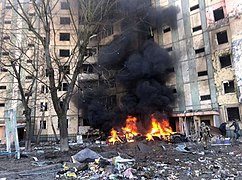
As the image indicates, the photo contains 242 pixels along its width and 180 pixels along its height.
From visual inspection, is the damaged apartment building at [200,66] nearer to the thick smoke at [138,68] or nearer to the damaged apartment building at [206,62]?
the damaged apartment building at [206,62]

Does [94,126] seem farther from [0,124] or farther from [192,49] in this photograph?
[192,49]

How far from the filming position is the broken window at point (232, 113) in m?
24.0

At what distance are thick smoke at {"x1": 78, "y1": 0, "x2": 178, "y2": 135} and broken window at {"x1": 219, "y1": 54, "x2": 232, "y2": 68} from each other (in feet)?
20.0

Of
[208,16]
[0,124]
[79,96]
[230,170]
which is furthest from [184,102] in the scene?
[0,124]

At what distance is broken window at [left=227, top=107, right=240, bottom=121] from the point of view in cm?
2405

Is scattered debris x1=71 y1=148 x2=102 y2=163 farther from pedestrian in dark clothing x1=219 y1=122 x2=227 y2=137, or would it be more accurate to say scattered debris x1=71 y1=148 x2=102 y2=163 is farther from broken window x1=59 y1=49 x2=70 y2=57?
broken window x1=59 y1=49 x2=70 y2=57

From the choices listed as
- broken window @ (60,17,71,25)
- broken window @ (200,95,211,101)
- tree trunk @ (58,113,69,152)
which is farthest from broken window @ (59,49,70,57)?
tree trunk @ (58,113,69,152)

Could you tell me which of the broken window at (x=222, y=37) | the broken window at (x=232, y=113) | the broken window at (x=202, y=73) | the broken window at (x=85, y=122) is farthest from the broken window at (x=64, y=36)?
the broken window at (x=232, y=113)

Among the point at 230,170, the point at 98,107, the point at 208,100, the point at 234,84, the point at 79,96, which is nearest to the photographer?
the point at 230,170

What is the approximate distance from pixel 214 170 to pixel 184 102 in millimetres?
21906

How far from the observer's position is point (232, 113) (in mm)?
24438

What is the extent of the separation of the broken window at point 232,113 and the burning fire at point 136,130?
20.3 feet

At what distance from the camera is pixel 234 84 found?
80.2 ft

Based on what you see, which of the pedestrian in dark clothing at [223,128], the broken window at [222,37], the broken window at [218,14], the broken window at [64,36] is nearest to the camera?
the pedestrian in dark clothing at [223,128]
